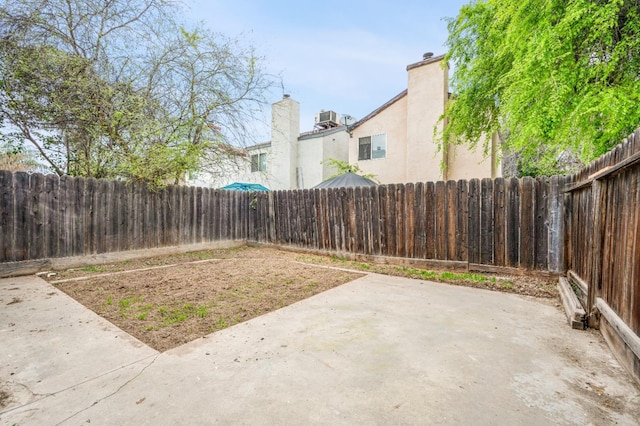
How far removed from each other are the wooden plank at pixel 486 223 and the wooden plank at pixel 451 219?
1.30ft

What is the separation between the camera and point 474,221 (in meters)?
5.01

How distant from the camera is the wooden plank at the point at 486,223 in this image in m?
4.86

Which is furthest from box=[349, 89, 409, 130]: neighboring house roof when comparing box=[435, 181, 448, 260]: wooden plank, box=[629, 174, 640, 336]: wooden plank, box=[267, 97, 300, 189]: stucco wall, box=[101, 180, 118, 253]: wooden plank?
box=[629, 174, 640, 336]: wooden plank

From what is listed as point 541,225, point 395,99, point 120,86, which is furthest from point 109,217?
point 395,99

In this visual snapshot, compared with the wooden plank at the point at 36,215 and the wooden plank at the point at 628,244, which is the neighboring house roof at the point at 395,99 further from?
the wooden plank at the point at 36,215

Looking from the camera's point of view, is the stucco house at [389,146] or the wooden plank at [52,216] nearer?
the wooden plank at [52,216]

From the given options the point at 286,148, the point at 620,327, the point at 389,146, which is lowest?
the point at 620,327

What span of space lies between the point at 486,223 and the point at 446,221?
628 mm

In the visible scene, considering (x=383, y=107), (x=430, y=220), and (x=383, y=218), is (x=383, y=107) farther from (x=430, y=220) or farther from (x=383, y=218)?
(x=430, y=220)

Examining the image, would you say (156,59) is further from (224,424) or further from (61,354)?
(224,424)

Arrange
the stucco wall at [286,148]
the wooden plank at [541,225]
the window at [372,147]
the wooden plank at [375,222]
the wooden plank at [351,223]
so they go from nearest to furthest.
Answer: the wooden plank at [541,225] < the wooden plank at [375,222] < the wooden plank at [351,223] < the window at [372,147] < the stucco wall at [286,148]

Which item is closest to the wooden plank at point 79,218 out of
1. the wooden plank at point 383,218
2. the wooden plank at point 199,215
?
the wooden plank at point 199,215

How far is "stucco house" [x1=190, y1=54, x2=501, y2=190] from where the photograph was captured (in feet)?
34.9

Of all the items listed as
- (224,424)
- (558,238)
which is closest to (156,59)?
(224,424)
